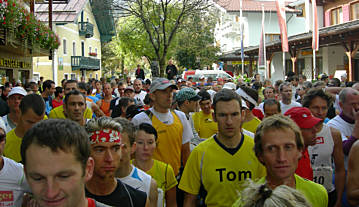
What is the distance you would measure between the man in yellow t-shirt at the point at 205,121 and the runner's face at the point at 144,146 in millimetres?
2211

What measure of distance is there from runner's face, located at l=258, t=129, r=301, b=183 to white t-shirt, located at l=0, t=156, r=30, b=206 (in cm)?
177

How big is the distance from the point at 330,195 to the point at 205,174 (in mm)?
1730

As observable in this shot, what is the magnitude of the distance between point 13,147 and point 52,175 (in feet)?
9.04

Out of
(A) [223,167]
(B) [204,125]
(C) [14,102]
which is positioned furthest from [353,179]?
(C) [14,102]

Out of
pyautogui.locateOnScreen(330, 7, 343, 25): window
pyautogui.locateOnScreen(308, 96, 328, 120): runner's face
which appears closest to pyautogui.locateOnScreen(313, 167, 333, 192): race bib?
pyautogui.locateOnScreen(308, 96, 328, 120): runner's face

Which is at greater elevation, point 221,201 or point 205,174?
point 205,174

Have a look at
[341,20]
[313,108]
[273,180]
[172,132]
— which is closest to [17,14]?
[172,132]

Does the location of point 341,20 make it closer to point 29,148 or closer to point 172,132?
point 172,132

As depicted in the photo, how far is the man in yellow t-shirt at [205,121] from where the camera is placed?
6.47 m

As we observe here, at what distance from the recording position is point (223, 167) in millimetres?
3463

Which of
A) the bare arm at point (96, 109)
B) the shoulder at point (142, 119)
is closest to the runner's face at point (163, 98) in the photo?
the shoulder at point (142, 119)

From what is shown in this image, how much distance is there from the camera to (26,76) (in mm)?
23391

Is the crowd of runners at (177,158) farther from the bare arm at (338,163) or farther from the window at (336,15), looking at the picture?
the window at (336,15)

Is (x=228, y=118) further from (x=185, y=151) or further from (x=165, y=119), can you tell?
(x=185, y=151)
